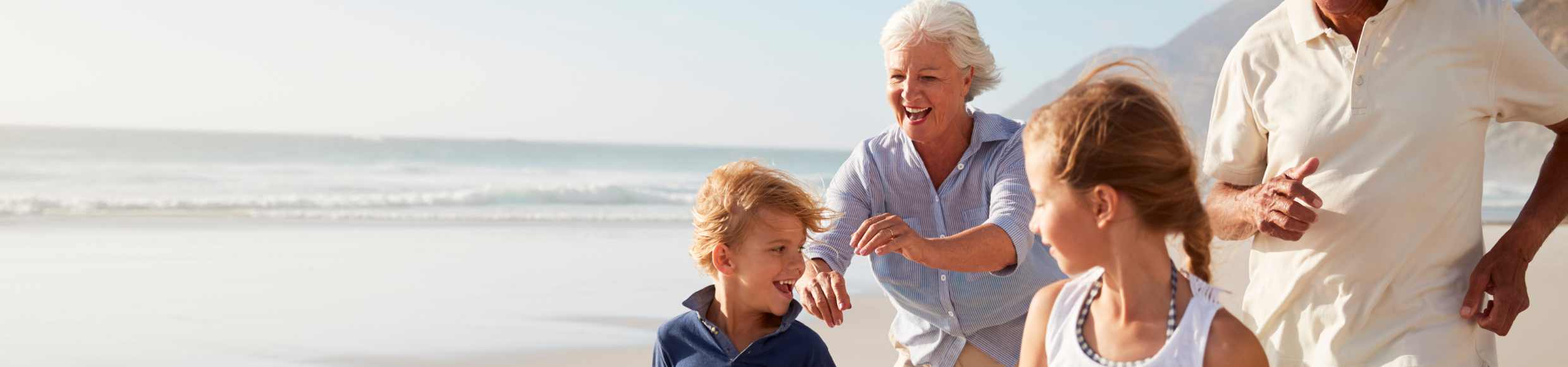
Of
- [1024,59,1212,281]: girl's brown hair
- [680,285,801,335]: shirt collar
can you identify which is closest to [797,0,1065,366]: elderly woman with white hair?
[680,285,801,335]: shirt collar

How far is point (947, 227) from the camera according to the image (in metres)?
3.12

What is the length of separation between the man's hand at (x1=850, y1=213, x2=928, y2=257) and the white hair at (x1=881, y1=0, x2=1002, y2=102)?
633 mm

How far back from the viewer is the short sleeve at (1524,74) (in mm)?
2471

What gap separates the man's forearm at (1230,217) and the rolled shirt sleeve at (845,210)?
2.63 ft

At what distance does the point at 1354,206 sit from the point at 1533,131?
23.5 m

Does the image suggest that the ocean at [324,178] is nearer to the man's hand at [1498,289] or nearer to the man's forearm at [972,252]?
the man's forearm at [972,252]

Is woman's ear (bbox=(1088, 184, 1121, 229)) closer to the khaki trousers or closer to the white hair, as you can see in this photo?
the white hair

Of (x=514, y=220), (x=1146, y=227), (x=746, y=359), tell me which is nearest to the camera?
(x=1146, y=227)

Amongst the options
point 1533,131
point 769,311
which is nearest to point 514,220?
point 769,311

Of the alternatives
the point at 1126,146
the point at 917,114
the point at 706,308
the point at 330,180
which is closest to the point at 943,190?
the point at 917,114

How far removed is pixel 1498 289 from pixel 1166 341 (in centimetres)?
103

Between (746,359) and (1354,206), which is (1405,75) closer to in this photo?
(1354,206)

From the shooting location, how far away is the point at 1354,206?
2.49 meters

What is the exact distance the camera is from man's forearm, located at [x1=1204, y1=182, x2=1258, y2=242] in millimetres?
2512
